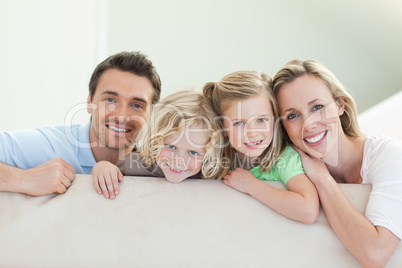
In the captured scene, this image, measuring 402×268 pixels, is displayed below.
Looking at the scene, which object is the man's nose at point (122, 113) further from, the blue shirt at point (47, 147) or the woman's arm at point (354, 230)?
the woman's arm at point (354, 230)

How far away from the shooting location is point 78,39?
3053mm

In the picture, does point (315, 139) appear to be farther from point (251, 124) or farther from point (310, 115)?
point (251, 124)

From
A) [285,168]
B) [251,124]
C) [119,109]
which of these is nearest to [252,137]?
[251,124]

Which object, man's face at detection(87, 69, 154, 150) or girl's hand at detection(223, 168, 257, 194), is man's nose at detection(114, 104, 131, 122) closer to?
man's face at detection(87, 69, 154, 150)

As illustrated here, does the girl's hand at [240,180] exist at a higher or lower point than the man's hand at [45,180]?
higher

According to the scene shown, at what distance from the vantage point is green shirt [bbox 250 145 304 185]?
1.37 meters

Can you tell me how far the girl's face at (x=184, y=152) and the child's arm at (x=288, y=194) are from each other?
0.47ft

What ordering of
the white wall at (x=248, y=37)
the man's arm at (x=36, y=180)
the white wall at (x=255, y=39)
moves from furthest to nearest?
the white wall at (x=255, y=39) → the white wall at (x=248, y=37) → the man's arm at (x=36, y=180)

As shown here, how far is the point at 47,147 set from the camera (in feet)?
5.26

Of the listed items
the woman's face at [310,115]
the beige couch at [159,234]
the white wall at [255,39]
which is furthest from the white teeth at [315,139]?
the white wall at [255,39]

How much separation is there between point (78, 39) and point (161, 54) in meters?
1.12

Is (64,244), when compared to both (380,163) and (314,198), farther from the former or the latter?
(380,163)

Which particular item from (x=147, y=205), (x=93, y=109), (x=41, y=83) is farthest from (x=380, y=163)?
(x=41, y=83)

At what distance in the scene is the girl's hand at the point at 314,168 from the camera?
1.33m
